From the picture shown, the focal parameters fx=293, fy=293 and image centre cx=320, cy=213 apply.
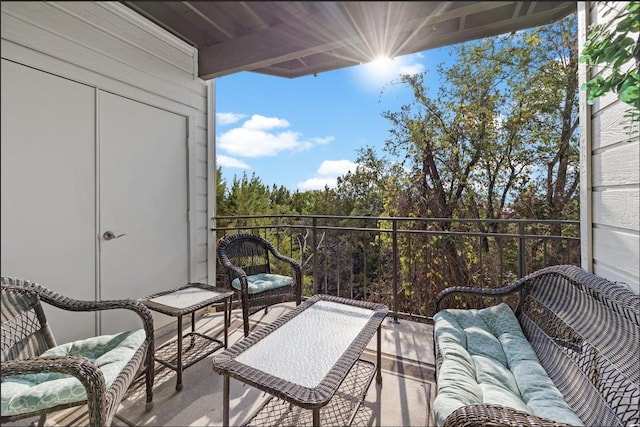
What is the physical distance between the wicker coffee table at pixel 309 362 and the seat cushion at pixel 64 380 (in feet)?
1.61

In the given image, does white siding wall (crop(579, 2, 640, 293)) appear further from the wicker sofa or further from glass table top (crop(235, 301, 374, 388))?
glass table top (crop(235, 301, 374, 388))

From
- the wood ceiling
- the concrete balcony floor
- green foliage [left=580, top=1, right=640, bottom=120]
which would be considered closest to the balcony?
the concrete balcony floor

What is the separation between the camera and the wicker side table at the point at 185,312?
201cm

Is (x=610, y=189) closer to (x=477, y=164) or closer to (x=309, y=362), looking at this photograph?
(x=309, y=362)

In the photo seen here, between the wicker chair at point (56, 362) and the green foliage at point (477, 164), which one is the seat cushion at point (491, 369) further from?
the green foliage at point (477, 164)

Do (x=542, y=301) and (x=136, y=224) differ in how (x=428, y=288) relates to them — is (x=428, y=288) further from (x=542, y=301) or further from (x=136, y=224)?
(x=136, y=224)

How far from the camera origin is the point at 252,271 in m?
3.22

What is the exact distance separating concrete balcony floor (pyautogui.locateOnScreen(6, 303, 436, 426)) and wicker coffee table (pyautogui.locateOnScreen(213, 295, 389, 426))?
12cm

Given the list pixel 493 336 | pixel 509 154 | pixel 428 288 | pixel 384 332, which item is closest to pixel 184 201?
pixel 384 332

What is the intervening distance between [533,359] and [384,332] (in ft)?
4.79

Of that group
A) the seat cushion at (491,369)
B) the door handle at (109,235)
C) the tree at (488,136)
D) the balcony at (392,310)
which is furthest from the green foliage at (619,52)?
the tree at (488,136)

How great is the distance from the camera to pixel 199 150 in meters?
3.12

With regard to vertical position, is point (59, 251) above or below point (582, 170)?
below

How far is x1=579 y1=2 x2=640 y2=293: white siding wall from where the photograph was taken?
53.5 inches
